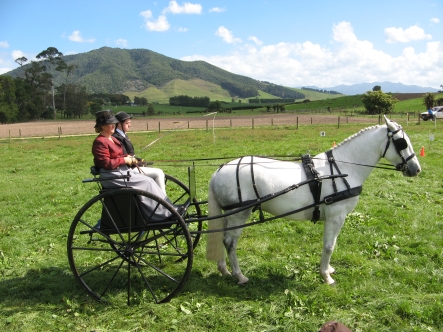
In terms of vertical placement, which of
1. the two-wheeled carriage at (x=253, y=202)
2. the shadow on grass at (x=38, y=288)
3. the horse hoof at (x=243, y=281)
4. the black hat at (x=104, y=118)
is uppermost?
the black hat at (x=104, y=118)

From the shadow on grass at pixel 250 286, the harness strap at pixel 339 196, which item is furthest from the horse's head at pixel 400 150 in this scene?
the shadow on grass at pixel 250 286

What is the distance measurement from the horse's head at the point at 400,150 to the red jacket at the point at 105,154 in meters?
3.96

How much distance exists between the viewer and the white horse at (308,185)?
497cm

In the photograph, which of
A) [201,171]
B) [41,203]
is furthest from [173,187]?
[41,203]

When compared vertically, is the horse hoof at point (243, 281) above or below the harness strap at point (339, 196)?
below

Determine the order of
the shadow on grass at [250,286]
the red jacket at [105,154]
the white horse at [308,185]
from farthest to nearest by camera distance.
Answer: the white horse at [308,185] < the shadow on grass at [250,286] < the red jacket at [105,154]

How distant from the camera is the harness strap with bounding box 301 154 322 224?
16.0 feet

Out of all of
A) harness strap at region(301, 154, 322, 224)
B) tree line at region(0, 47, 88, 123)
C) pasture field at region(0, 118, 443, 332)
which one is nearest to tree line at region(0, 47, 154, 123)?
tree line at region(0, 47, 88, 123)

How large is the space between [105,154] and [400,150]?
169 inches

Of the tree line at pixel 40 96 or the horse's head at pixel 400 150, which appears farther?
the tree line at pixel 40 96

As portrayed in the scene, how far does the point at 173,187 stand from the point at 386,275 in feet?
23.7

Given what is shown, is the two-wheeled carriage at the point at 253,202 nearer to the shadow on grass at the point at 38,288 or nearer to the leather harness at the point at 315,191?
the leather harness at the point at 315,191

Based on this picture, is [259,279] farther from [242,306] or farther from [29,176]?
[29,176]

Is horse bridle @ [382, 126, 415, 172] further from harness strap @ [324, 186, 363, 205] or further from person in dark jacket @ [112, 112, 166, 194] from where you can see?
person in dark jacket @ [112, 112, 166, 194]
